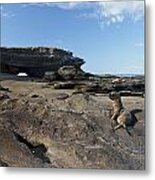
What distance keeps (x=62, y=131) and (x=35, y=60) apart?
0.36 meters

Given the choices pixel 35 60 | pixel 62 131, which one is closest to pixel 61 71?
pixel 35 60

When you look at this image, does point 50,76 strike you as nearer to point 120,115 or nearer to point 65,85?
point 65,85

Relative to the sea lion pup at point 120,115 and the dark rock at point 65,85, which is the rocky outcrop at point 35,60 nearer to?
the dark rock at point 65,85

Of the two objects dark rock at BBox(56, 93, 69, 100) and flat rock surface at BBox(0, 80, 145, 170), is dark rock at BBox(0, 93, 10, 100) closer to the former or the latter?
flat rock surface at BBox(0, 80, 145, 170)

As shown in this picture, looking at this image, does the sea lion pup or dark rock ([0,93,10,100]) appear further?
dark rock ([0,93,10,100])

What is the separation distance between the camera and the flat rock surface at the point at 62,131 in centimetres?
227

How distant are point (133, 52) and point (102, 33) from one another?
6.8 inches

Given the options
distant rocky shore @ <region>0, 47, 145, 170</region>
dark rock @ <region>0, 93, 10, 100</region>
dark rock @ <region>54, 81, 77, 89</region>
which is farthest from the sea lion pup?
dark rock @ <region>0, 93, 10, 100</region>

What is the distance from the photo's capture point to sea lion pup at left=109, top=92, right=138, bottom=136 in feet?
7.45

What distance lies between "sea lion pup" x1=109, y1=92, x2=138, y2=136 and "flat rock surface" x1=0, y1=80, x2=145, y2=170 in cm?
2

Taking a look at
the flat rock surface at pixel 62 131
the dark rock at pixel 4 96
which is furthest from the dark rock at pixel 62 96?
the dark rock at pixel 4 96

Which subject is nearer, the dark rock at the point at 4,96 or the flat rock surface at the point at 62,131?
the flat rock surface at the point at 62,131

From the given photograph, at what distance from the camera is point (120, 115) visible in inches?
89.9

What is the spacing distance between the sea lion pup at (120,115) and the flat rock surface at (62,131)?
20 mm
